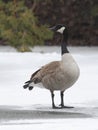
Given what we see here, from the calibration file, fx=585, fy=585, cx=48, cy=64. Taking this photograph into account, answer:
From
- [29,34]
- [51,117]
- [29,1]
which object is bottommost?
[51,117]

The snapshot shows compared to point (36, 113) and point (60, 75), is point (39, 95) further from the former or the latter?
point (36, 113)

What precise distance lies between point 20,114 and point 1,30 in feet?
23.4

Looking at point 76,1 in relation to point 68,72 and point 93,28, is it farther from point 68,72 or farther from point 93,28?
point 68,72

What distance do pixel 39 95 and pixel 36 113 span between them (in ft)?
4.60

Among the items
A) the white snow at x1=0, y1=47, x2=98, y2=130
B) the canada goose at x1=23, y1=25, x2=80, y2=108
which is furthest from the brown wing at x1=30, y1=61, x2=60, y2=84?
the white snow at x1=0, y1=47, x2=98, y2=130

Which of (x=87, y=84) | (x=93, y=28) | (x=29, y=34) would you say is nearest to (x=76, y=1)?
(x=93, y=28)

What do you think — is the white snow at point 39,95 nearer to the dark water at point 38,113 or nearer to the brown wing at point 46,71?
the dark water at point 38,113

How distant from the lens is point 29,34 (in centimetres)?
1482

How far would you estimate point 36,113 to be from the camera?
24.6 ft

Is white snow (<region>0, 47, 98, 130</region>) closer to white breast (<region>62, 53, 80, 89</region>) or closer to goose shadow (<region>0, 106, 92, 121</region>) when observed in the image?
goose shadow (<region>0, 106, 92, 121</region>)

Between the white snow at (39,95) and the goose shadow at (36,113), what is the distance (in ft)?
0.04

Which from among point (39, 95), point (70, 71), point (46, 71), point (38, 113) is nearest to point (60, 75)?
point (70, 71)

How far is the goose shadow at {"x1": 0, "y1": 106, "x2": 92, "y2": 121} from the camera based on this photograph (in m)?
7.25

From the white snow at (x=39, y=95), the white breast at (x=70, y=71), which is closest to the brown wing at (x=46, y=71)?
the white breast at (x=70, y=71)
